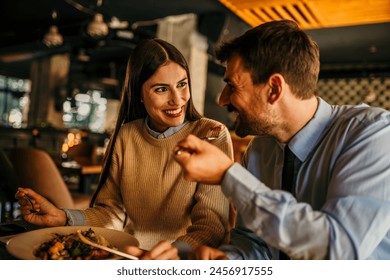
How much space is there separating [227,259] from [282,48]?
51cm

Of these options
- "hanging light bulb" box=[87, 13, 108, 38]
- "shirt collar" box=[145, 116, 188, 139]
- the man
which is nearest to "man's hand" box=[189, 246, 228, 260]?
the man

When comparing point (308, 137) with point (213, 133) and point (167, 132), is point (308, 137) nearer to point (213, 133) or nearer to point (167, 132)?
point (213, 133)

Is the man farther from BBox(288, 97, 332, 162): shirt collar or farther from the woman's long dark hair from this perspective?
the woman's long dark hair

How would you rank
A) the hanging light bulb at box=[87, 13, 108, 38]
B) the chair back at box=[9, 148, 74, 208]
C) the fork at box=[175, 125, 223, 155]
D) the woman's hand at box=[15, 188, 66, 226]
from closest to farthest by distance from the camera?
the woman's hand at box=[15, 188, 66, 226] → the fork at box=[175, 125, 223, 155] → the chair back at box=[9, 148, 74, 208] → the hanging light bulb at box=[87, 13, 108, 38]

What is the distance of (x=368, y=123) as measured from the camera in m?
0.83

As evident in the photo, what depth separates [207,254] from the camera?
31.9 inches

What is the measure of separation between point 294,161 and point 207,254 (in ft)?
1.05

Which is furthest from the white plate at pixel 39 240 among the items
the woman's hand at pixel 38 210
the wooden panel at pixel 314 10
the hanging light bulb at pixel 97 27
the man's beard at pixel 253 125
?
the hanging light bulb at pixel 97 27

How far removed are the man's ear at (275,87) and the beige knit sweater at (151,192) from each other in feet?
1.17

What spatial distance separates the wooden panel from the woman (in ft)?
10.0

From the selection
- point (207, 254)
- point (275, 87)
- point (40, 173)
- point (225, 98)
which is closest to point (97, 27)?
point (40, 173)

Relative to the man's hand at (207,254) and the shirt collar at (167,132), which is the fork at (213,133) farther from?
the man's hand at (207,254)

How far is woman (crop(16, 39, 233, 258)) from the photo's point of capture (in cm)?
122
